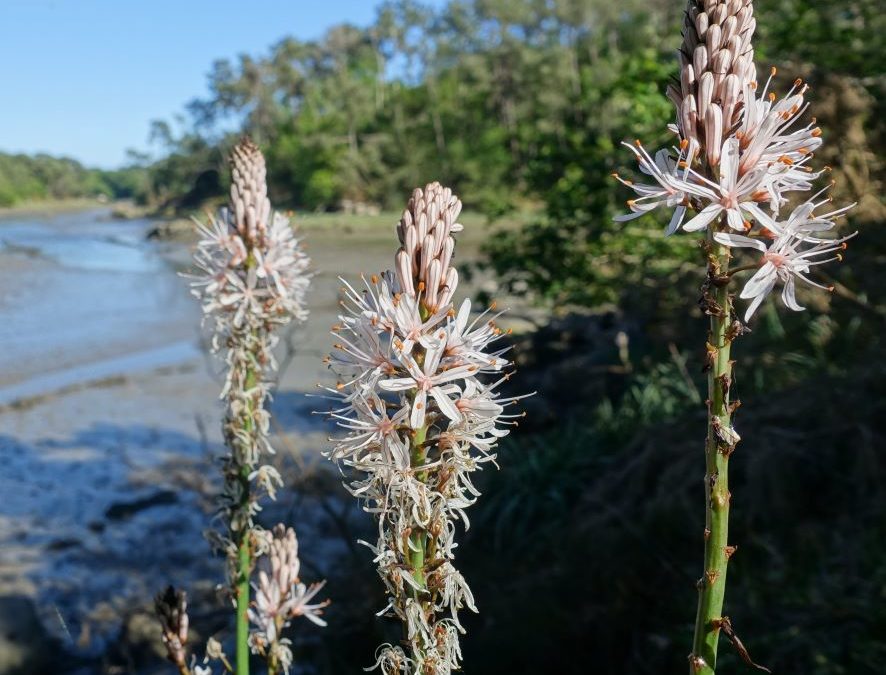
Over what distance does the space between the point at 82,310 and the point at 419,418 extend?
21.9 metres

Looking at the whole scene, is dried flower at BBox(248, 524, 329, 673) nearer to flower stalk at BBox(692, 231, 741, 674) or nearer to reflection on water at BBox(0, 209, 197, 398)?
flower stalk at BBox(692, 231, 741, 674)

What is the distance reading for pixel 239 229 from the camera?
2689 mm

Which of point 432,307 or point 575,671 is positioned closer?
point 432,307

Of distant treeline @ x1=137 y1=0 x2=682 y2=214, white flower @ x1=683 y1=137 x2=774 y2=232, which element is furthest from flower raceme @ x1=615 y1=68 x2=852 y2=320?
distant treeline @ x1=137 y1=0 x2=682 y2=214

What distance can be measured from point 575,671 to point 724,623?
3812 millimetres

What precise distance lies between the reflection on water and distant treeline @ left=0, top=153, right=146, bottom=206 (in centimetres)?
6619

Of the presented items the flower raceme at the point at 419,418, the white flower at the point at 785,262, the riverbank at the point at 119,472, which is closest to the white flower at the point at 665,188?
the white flower at the point at 785,262

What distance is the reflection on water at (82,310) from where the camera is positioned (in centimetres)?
1598

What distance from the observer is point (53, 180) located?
109 m

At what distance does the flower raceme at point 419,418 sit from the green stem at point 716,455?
37 cm

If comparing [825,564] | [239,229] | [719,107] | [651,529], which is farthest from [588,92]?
[719,107]

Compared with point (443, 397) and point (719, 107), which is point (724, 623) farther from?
point (719, 107)

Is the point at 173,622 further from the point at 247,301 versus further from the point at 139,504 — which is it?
the point at 139,504

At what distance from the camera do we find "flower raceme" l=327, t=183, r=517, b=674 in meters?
1.44
